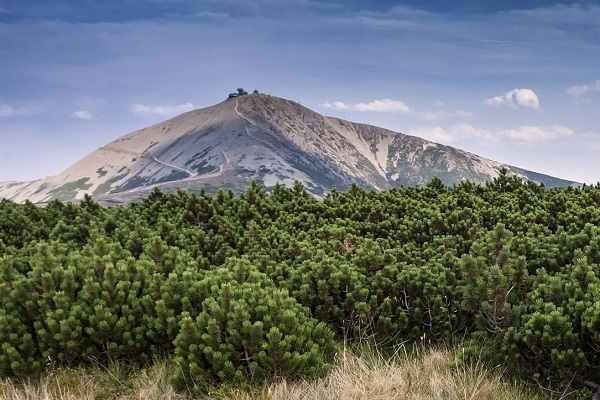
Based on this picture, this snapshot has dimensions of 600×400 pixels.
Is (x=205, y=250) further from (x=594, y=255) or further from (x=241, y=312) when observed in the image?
(x=594, y=255)

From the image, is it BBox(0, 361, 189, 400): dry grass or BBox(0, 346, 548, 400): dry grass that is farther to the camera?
BBox(0, 361, 189, 400): dry grass

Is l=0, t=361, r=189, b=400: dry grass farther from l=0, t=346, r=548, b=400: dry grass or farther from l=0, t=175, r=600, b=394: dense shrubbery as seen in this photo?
l=0, t=175, r=600, b=394: dense shrubbery

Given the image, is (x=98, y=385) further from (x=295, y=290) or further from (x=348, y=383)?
(x=348, y=383)

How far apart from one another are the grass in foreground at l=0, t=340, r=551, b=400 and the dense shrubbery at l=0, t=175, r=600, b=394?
0.18 meters

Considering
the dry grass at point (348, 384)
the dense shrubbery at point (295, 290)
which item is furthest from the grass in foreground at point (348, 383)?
the dense shrubbery at point (295, 290)

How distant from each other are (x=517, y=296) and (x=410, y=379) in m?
1.74

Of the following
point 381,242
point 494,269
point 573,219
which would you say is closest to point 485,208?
point 573,219

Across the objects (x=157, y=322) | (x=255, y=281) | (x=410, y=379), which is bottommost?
(x=410, y=379)

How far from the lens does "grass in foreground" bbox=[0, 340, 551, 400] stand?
5.49 meters

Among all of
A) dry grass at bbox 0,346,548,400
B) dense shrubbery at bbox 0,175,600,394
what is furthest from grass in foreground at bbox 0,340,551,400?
dense shrubbery at bbox 0,175,600,394

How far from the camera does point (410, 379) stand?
5836mm

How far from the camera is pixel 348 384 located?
5.56 meters

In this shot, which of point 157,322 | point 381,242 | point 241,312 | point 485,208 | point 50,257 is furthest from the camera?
point 485,208

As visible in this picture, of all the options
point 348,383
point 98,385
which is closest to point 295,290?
point 348,383
